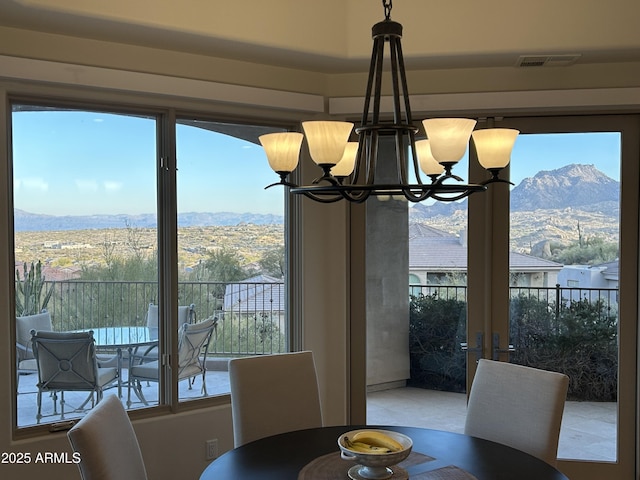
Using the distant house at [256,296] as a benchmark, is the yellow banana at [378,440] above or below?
below

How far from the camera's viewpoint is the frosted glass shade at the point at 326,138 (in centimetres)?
191

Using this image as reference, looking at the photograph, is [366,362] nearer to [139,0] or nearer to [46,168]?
[46,168]

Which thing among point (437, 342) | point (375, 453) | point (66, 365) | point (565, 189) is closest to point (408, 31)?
point (565, 189)

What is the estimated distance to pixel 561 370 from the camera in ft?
12.2

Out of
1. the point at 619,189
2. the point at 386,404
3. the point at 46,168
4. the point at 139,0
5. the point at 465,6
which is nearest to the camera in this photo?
the point at 139,0

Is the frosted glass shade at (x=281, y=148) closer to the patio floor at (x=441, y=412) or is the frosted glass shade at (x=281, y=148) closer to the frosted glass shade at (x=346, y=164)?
the frosted glass shade at (x=346, y=164)

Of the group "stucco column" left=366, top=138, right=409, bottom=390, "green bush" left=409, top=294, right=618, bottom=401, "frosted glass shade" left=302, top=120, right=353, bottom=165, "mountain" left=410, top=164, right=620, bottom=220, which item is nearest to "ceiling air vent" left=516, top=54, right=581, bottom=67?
"mountain" left=410, top=164, right=620, bottom=220

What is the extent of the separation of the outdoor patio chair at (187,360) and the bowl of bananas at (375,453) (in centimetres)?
160

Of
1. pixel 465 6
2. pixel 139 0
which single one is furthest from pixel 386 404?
pixel 139 0

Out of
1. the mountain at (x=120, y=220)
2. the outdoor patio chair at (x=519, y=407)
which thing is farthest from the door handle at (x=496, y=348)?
the mountain at (x=120, y=220)

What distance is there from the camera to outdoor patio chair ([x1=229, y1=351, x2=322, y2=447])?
9.16 ft

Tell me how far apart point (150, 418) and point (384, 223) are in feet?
5.78

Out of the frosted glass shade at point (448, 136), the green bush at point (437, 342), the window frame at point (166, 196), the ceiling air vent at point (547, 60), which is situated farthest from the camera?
the green bush at point (437, 342)

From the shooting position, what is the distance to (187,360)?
11.6 ft
